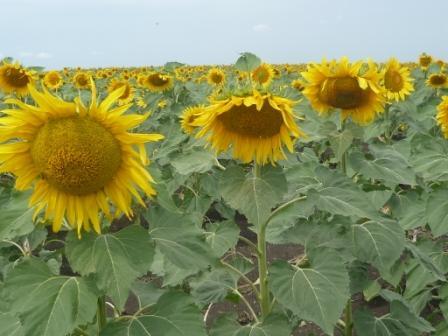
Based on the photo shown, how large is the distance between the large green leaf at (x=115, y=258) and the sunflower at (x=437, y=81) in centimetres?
784

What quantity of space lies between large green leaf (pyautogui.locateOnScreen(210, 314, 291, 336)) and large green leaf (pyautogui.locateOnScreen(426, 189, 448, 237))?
1.00m

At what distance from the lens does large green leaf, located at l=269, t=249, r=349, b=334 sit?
6.67 ft

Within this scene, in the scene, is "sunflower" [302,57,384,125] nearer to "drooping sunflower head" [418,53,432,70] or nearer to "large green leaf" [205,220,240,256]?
"large green leaf" [205,220,240,256]

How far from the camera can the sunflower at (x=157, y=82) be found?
320 inches

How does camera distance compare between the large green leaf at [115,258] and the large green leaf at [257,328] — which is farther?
the large green leaf at [257,328]

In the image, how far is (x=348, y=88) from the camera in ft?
9.64

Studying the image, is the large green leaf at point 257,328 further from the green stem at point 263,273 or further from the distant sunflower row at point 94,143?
the distant sunflower row at point 94,143

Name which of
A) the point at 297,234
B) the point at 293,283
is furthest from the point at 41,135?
the point at 297,234

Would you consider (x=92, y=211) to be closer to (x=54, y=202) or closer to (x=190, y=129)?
(x=54, y=202)

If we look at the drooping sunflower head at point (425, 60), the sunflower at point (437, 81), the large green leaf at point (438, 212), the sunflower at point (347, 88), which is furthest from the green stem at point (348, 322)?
the drooping sunflower head at point (425, 60)

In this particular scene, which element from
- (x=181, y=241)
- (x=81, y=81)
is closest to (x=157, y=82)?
(x=81, y=81)

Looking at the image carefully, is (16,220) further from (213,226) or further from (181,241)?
(213,226)

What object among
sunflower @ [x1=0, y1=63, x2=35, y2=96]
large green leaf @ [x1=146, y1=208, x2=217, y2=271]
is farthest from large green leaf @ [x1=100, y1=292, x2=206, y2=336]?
sunflower @ [x1=0, y1=63, x2=35, y2=96]

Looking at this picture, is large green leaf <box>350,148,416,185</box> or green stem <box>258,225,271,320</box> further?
large green leaf <box>350,148,416,185</box>
